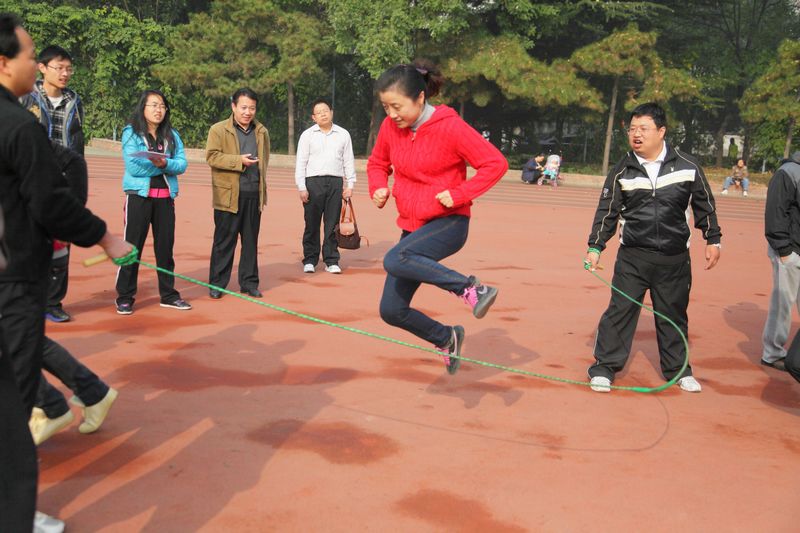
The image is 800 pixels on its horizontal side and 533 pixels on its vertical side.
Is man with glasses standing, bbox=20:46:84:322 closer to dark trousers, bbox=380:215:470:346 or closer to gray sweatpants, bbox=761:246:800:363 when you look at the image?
dark trousers, bbox=380:215:470:346

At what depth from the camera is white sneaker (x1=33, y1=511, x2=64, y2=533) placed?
321cm

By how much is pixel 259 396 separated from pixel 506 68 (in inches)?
990

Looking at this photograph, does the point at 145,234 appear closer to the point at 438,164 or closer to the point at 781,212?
the point at 438,164

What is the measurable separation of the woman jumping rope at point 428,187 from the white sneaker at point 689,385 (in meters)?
1.94

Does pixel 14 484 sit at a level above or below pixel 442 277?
below

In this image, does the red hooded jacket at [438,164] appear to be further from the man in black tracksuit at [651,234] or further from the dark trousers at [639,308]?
the dark trousers at [639,308]

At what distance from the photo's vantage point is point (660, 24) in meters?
31.5

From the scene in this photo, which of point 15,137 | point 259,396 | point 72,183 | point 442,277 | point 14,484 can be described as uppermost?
point 15,137

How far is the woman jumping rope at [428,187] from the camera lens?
463cm

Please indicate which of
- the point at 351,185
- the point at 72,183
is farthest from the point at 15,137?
the point at 351,185

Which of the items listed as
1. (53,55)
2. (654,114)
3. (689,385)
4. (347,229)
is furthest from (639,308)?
(53,55)

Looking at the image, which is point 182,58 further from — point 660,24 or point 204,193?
point 660,24

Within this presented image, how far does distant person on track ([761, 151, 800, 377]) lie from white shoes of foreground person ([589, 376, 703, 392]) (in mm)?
1209

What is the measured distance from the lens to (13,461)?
8.41 feet
